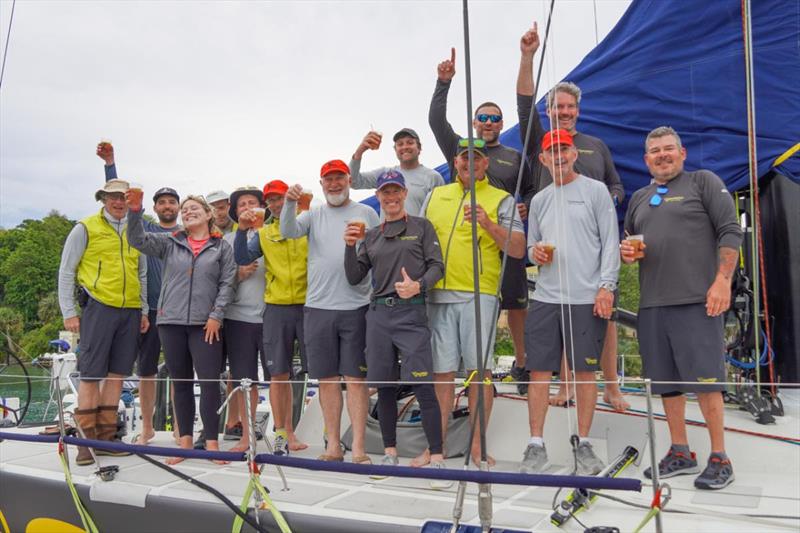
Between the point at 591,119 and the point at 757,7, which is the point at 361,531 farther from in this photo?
the point at 757,7

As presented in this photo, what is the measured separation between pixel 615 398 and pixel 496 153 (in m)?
1.56

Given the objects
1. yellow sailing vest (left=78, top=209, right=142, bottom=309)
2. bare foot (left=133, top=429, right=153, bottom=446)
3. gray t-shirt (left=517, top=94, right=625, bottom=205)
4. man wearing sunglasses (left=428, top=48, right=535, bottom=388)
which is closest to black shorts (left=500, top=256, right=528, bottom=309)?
man wearing sunglasses (left=428, top=48, right=535, bottom=388)

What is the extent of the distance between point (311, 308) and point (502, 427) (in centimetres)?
123

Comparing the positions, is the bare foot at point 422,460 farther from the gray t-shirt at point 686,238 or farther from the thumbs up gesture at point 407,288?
the gray t-shirt at point 686,238

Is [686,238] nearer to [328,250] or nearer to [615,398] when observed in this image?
[615,398]

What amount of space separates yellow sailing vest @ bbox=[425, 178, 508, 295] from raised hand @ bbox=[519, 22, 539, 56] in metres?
0.69

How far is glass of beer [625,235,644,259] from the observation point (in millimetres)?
2910

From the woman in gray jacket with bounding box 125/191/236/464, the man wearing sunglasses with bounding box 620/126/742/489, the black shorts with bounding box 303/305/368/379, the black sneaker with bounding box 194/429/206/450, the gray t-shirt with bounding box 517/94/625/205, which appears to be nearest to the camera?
the man wearing sunglasses with bounding box 620/126/742/489

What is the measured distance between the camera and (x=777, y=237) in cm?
378

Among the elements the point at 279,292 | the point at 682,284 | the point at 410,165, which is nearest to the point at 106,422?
the point at 279,292

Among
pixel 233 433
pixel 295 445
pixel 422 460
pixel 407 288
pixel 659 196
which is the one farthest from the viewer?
pixel 233 433

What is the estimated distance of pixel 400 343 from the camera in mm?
3217

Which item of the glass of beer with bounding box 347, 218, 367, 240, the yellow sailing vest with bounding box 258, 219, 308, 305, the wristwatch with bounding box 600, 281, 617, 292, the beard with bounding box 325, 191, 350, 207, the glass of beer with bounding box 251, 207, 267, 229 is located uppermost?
the beard with bounding box 325, 191, 350, 207

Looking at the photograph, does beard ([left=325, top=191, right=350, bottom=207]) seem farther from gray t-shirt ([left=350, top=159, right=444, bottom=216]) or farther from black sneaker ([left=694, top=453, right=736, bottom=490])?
black sneaker ([left=694, top=453, right=736, bottom=490])
